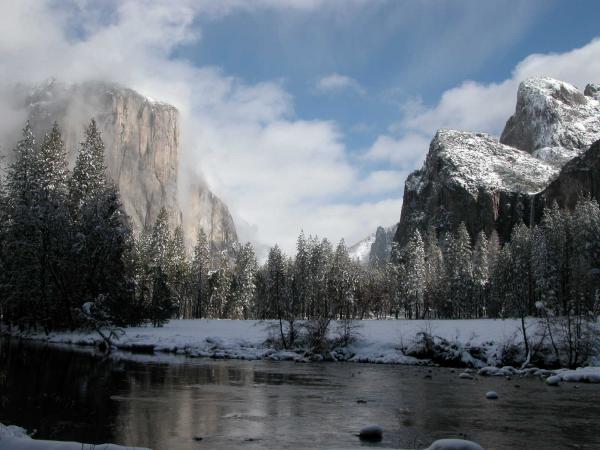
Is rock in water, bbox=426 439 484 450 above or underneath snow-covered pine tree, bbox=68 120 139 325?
underneath

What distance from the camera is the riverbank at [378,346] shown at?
1307 inches

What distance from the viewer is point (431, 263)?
405 feet

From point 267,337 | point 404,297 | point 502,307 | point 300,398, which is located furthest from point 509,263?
point 300,398

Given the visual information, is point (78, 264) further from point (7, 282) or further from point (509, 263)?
point (509, 263)

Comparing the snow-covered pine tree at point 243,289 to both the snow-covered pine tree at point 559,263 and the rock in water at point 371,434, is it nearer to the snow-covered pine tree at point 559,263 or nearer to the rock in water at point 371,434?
the snow-covered pine tree at point 559,263

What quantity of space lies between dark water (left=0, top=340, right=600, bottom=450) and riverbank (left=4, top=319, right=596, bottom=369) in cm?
587

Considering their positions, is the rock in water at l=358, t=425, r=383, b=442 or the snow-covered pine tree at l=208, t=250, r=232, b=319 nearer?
the rock in water at l=358, t=425, r=383, b=442

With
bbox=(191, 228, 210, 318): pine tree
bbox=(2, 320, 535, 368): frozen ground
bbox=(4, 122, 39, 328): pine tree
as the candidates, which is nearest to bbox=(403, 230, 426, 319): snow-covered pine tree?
bbox=(191, 228, 210, 318): pine tree

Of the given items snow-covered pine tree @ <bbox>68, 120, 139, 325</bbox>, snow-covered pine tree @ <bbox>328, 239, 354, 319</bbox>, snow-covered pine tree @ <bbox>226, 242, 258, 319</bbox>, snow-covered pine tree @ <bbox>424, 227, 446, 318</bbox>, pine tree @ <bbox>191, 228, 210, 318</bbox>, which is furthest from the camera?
snow-covered pine tree @ <bbox>424, 227, 446, 318</bbox>

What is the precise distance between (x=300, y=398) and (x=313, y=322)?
65.9ft

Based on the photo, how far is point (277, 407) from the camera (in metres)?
17.4

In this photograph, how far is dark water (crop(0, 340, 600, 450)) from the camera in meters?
13.0

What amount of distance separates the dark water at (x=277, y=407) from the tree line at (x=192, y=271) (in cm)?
1178

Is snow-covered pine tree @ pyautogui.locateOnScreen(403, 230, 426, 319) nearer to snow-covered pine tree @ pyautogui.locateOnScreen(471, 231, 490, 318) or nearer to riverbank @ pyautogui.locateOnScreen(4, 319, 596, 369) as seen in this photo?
snow-covered pine tree @ pyautogui.locateOnScreen(471, 231, 490, 318)
